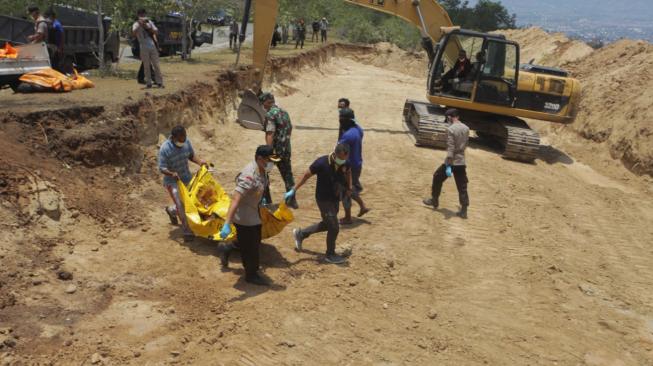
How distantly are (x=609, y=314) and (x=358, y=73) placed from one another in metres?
24.9

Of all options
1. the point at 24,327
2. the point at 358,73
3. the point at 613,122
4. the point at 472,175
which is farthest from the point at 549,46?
the point at 24,327

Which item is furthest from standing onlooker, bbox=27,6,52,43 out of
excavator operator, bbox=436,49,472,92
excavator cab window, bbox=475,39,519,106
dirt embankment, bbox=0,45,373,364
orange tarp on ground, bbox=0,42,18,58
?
excavator cab window, bbox=475,39,519,106

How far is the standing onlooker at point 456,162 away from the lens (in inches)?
373

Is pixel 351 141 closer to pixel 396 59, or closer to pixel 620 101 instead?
pixel 620 101

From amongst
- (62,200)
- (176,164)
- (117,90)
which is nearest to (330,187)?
(176,164)

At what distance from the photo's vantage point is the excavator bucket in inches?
543

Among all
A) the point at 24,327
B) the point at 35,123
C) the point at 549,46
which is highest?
the point at 549,46

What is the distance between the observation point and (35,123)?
8383 millimetres

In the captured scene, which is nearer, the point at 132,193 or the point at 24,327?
the point at 24,327

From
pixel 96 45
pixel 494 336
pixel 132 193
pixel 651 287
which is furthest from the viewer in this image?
pixel 96 45

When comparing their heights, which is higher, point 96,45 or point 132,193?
point 96,45

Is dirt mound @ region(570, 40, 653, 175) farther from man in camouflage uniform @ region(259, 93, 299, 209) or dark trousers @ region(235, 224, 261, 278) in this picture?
dark trousers @ region(235, 224, 261, 278)

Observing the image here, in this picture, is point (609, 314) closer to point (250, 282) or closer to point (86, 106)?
point (250, 282)

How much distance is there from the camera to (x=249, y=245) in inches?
259
